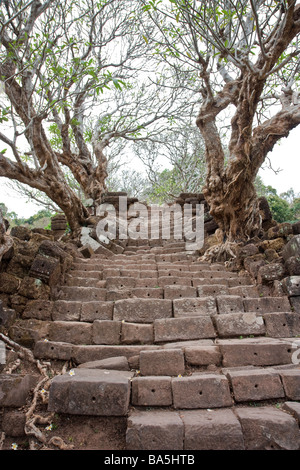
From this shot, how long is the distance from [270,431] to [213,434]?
43 centimetres

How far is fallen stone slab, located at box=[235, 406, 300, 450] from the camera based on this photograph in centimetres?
204

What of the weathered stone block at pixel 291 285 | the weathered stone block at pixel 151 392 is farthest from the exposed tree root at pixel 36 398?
the weathered stone block at pixel 291 285

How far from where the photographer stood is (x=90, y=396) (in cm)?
232

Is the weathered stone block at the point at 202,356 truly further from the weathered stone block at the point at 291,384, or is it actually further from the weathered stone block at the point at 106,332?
the weathered stone block at the point at 106,332

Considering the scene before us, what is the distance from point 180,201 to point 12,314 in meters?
8.68

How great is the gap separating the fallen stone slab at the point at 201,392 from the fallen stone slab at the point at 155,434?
306mm

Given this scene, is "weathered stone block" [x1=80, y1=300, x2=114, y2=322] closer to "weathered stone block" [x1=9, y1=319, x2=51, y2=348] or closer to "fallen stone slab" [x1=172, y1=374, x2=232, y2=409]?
"weathered stone block" [x1=9, y1=319, x2=51, y2=348]

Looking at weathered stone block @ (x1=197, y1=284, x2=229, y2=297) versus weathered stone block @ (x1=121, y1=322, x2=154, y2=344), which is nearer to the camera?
weathered stone block @ (x1=121, y1=322, x2=154, y2=344)

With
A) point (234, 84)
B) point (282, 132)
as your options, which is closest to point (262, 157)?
point (282, 132)

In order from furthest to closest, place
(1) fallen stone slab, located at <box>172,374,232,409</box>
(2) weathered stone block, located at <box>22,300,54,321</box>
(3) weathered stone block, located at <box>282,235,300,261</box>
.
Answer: (3) weathered stone block, located at <box>282,235,300,261</box> → (2) weathered stone block, located at <box>22,300,54,321</box> → (1) fallen stone slab, located at <box>172,374,232,409</box>

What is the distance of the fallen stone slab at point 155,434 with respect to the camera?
202 centimetres

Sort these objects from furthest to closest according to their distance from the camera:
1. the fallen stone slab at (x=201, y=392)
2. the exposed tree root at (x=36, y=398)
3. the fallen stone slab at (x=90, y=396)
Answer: the fallen stone slab at (x=201, y=392) < the fallen stone slab at (x=90, y=396) < the exposed tree root at (x=36, y=398)

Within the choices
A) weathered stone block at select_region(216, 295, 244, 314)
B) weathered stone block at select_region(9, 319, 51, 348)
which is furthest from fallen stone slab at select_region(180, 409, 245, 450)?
weathered stone block at select_region(9, 319, 51, 348)

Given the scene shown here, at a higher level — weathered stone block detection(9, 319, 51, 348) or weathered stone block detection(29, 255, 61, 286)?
weathered stone block detection(29, 255, 61, 286)
